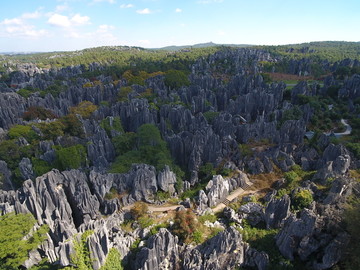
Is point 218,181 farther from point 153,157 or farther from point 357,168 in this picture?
point 357,168

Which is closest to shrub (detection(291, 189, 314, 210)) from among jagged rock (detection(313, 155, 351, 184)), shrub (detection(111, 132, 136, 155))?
jagged rock (detection(313, 155, 351, 184))

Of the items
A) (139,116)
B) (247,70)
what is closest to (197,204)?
(139,116)

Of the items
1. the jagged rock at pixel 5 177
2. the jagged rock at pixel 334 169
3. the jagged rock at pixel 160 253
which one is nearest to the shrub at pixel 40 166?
the jagged rock at pixel 5 177

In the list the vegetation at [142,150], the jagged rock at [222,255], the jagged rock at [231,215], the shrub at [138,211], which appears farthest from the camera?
the vegetation at [142,150]

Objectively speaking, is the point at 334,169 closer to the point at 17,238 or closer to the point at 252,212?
the point at 252,212

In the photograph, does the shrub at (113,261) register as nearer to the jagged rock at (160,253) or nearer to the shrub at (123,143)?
the jagged rock at (160,253)

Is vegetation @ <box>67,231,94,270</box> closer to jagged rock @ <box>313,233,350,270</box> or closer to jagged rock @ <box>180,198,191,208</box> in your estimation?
jagged rock @ <box>180,198,191,208</box>

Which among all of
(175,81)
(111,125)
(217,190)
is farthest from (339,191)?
(175,81)

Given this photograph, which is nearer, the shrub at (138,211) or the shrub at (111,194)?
the shrub at (138,211)
